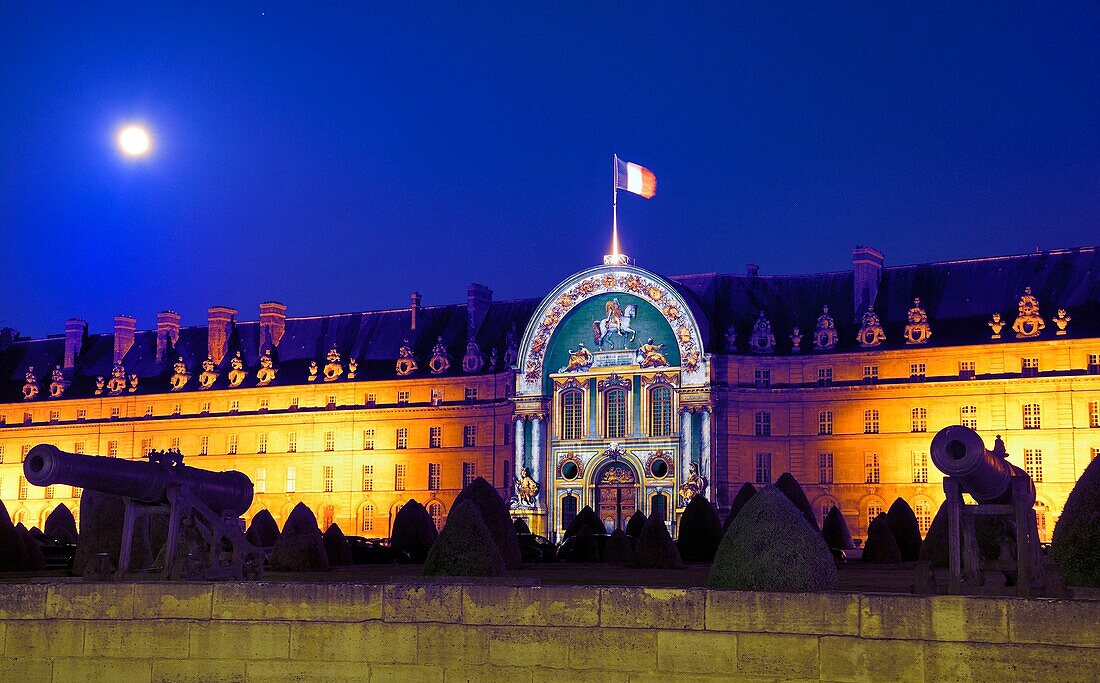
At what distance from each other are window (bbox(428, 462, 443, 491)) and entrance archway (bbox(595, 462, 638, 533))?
11486 mm

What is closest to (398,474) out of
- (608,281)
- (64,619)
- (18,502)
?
(608,281)

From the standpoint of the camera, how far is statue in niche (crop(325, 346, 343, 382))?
294ft

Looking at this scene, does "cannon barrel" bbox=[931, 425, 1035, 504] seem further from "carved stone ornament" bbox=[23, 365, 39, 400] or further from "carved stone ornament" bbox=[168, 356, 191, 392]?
"carved stone ornament" bbox=[23, 365, 39, 400]

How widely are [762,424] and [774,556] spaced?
194 ft

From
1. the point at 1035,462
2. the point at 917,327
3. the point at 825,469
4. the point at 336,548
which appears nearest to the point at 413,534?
the point at 336,548

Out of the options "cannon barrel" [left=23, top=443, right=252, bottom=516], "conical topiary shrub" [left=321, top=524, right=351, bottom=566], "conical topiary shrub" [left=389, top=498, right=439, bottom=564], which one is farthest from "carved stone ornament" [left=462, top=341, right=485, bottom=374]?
"cannon barrel" [left=23, top=443, right=252, bottom=516]

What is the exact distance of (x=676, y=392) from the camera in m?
75.8

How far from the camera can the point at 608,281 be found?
255 feet

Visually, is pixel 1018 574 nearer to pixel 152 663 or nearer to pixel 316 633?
pixel 316 633

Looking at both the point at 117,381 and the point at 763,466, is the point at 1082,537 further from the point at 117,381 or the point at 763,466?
the point at 117,381

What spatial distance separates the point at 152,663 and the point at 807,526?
28.2 feet

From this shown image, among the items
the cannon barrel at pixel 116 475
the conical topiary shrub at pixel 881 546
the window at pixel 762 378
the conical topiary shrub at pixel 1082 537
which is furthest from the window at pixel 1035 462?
the cannon barrel at pixel 116 475

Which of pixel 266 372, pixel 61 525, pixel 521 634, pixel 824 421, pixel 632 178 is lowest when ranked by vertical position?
pixel 521 634

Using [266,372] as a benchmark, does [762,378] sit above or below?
below
